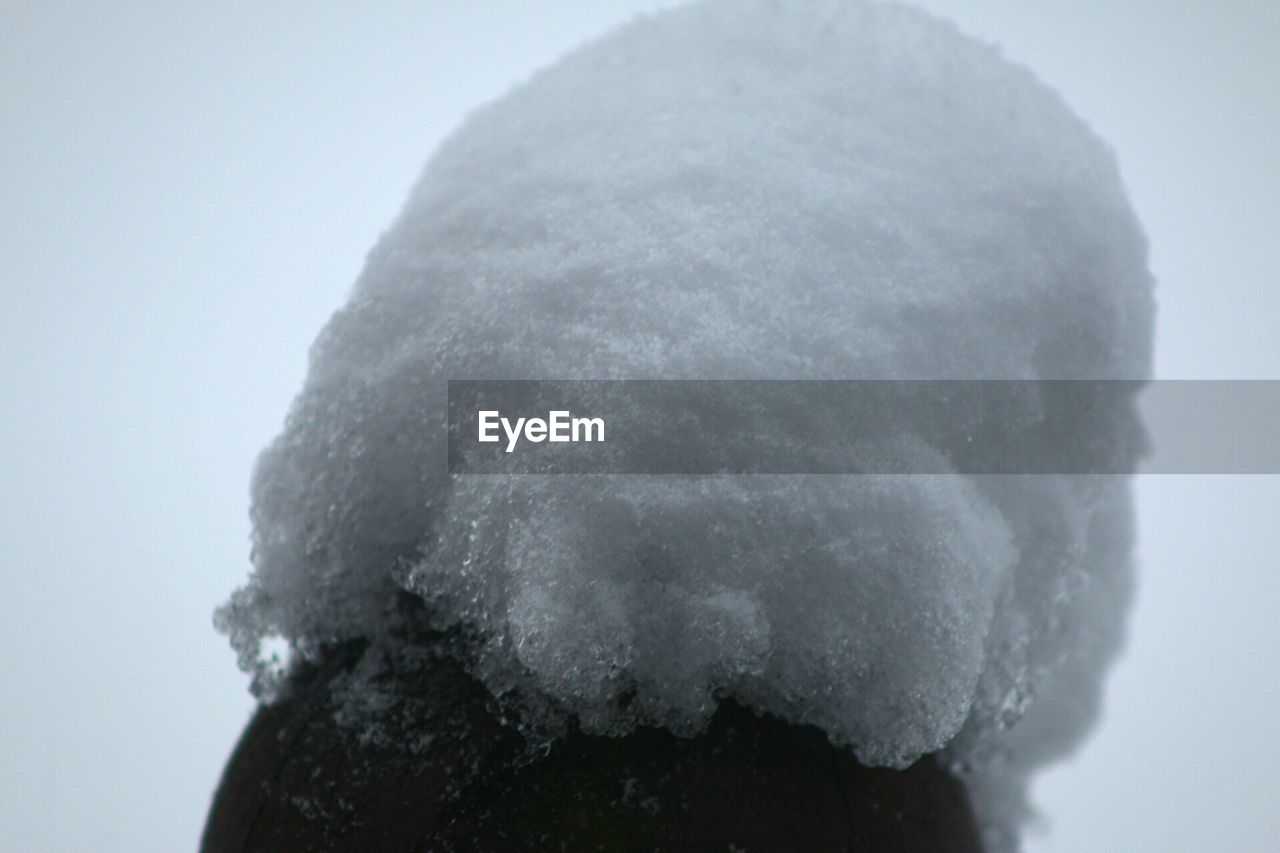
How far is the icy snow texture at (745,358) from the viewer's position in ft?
Answer: 2.27

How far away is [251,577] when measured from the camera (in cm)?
88

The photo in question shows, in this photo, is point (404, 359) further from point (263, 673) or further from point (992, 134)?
point (992, 134)

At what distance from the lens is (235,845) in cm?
78

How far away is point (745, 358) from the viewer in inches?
29.6

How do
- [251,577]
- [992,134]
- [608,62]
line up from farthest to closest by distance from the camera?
[608,62], [992,134], [251,577]

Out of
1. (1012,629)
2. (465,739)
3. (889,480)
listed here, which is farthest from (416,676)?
(1012,629)

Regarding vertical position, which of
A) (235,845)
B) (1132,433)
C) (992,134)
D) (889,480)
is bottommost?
(235,845)

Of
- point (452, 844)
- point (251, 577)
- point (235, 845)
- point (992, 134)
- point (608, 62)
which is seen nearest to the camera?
point (452, 844)

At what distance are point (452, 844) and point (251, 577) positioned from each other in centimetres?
34

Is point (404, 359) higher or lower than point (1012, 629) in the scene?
higher

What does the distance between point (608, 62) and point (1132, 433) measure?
675mm

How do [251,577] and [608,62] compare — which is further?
[608,62]

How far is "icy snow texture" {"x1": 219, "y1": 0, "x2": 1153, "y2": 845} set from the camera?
0.69 m

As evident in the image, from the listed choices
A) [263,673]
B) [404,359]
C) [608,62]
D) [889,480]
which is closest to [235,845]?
[263,673]
